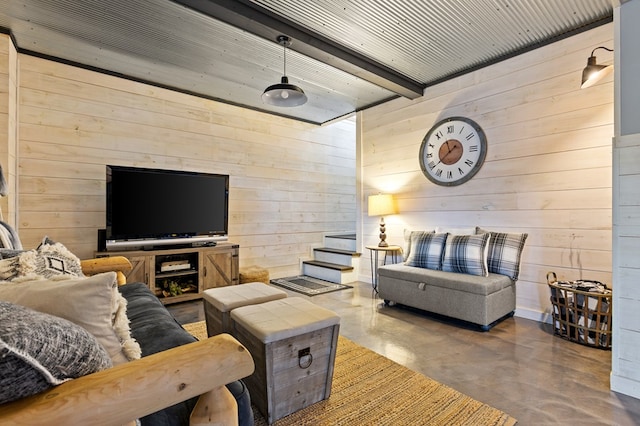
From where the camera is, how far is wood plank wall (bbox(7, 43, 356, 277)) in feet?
10.2

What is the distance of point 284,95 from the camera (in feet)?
8.93

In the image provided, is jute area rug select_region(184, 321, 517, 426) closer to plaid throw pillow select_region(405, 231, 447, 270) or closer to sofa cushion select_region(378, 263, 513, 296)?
sofa cushion select_region(378, 263, 513, 296)

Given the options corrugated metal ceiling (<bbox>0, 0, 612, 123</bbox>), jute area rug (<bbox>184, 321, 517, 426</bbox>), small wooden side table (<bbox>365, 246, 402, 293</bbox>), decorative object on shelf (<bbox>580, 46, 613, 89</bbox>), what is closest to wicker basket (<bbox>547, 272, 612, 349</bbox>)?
jute area rug (<bbox>184, 321, 517, 426</bbox>)

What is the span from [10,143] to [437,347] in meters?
3.95

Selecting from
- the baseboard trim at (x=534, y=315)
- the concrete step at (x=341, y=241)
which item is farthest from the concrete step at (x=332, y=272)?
the baseboard trim at (x=534, y=315)

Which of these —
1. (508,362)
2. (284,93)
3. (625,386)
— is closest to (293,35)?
(284,93)

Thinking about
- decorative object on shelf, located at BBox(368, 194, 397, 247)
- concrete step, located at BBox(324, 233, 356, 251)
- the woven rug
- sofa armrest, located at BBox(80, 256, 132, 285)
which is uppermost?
decorative object on shelf, located at BBox(368, 194, 397, 247)

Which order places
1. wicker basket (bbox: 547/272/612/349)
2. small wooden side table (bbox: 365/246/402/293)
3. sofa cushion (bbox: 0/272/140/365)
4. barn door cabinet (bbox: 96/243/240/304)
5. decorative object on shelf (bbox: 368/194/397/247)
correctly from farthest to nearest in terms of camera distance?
decorative object on shelf (bbox: 368/194/397/247), small wooden side table (bbox: 365/246/402/293), barn door cabinet (bbox: 96/243/240/304), wicker basket (bbox: 547/272/612/349), sofa cushion (bbox: 0/272/140/365)

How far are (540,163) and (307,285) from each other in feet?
9.70

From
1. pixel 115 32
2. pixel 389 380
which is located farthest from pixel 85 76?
pixel 389 380

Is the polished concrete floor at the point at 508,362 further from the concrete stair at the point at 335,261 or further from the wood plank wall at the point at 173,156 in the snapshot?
the wood plank wall at the point at 173,156

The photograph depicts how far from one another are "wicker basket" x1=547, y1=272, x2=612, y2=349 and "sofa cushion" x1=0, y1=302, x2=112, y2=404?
291 centimetres

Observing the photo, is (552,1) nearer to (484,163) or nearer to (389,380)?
(484,163)

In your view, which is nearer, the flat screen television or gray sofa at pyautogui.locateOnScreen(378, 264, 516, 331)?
gray sofa at pyautogui.locateOnScreen(378, 264, 516, 331)
